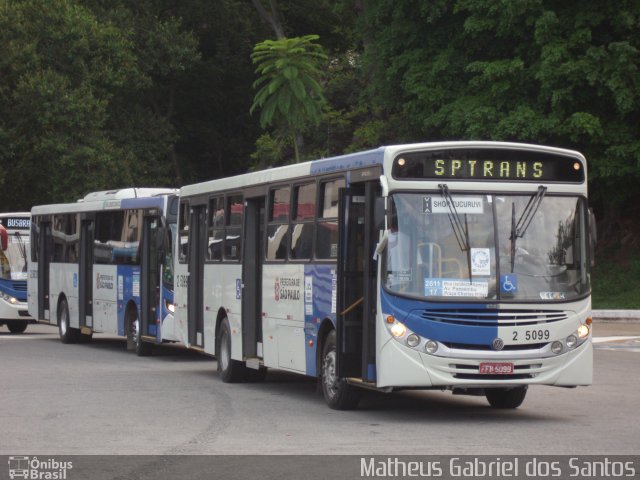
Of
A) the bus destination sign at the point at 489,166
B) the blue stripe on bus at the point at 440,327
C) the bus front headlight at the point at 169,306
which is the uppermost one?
the bus destination sign at the point at 489,166

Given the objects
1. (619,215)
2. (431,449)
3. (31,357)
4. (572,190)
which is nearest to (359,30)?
(619,215)

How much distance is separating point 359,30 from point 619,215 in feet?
35.7

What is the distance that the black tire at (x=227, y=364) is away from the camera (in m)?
19.7

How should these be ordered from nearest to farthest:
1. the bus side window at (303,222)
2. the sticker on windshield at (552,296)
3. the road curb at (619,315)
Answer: the sticker on windshield at (552,296) → the bus side window at (303,222) → the road curb at (619,315)

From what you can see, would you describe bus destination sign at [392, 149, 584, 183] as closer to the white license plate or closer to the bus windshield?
the bus windshield

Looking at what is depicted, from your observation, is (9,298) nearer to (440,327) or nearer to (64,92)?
(64,92)

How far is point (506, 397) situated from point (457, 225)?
103 inches

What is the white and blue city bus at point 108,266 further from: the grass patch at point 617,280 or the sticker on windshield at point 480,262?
the grass patch at point 617,280

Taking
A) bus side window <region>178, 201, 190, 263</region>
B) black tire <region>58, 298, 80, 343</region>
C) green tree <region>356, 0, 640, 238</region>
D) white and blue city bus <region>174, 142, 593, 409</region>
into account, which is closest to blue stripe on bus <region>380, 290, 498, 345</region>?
white and blue city bus <region>174, 142, 593, 409</region>

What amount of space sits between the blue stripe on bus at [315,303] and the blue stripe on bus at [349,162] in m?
1.14

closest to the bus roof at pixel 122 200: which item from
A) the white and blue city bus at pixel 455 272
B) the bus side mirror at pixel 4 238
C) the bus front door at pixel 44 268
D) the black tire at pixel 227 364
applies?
the bus front door at pixel 44 268

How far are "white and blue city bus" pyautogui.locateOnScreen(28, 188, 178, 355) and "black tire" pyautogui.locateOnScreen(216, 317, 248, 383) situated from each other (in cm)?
479

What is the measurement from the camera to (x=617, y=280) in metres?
39.0

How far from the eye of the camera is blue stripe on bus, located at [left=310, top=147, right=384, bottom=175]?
14.5 m
